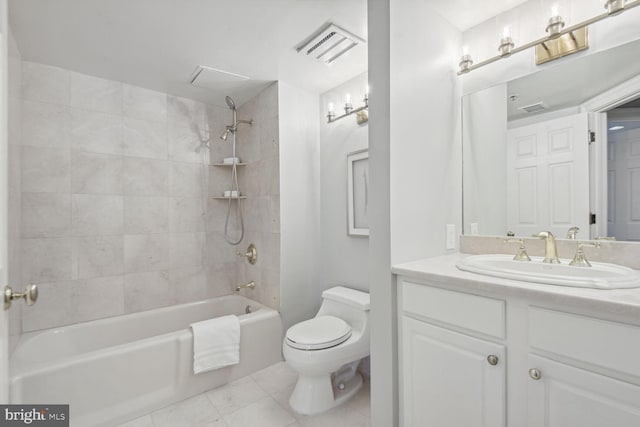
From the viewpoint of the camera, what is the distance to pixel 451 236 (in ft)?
5.32

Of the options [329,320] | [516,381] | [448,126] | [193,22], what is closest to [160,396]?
[329,320]

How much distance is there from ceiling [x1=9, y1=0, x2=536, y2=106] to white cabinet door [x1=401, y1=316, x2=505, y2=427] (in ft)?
5.29

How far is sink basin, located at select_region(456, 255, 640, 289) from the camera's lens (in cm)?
89

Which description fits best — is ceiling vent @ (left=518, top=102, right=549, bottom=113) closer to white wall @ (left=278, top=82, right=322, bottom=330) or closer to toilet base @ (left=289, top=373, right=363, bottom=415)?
white wall @ (left=278, top=82, right=322, bottom=330)

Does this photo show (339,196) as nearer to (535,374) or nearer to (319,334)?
(319,334)

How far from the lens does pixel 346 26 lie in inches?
66.1

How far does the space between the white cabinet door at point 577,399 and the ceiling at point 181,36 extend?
175 centimetres

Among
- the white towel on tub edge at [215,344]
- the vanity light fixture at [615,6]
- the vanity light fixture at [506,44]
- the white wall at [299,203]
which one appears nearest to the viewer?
the vanity light fixture at [615,6]

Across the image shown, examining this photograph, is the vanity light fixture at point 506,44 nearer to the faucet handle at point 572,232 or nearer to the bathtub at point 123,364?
the faucet handle at point 572,232

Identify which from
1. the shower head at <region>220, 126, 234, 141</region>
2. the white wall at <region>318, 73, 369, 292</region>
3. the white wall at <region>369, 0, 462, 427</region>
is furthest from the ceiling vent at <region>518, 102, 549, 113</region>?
the shower head at <region>220, 126, 234, 141</region>

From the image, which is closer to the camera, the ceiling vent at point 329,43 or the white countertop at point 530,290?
the white countertop at point 530,290

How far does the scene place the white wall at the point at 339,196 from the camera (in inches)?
90.3

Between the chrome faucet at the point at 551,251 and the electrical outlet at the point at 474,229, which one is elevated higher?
the electrical outlet at the point at 474,229
